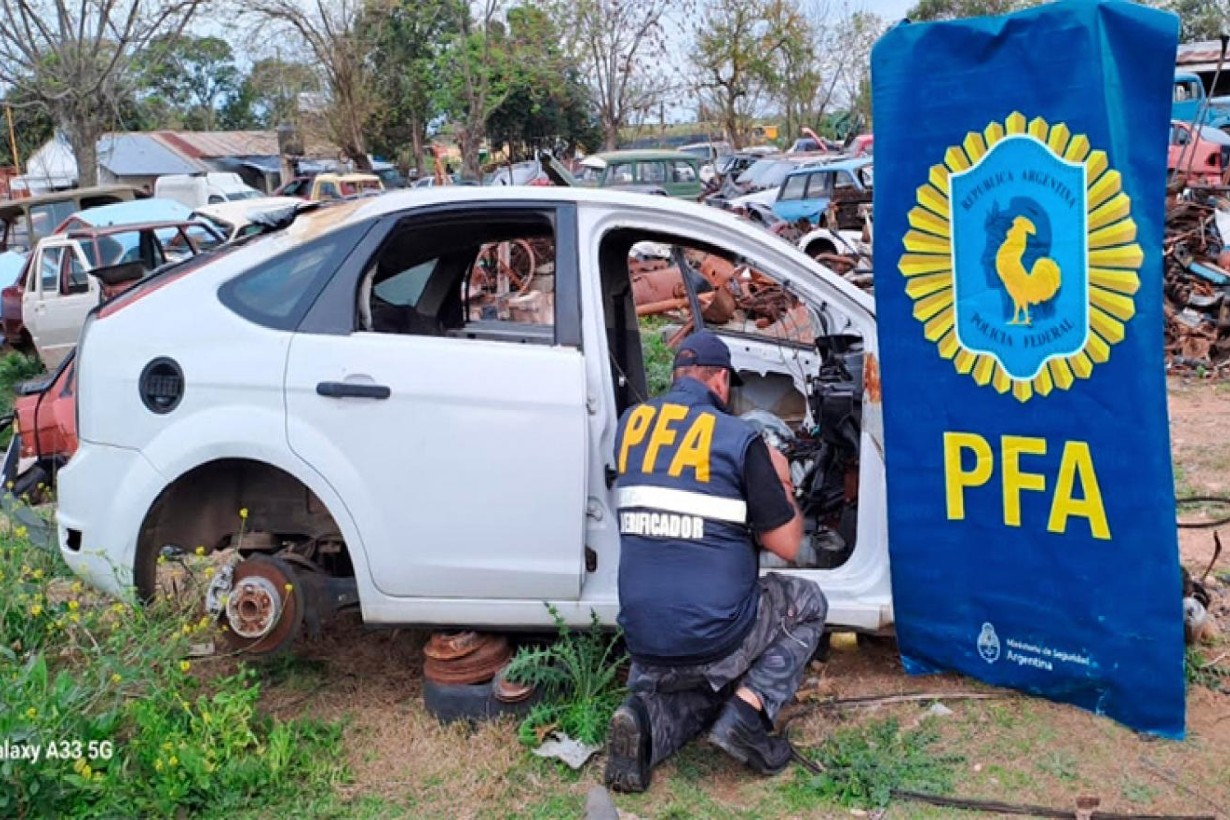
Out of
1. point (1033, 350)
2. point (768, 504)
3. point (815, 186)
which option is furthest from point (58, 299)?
point (815, 186)

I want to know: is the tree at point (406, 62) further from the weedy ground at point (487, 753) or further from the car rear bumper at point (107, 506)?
the weedy ground at point (487, 753)

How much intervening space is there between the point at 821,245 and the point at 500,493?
1265cm

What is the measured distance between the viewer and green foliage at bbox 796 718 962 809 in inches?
135

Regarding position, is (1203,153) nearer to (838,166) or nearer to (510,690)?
(838,166)

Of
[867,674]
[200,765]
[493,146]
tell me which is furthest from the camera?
[493,146]

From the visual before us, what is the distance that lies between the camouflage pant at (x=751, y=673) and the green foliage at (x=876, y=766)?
247mm

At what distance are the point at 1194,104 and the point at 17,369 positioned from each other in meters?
21.1

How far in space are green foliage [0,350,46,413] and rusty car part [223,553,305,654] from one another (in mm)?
9466

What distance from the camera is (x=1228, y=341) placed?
1028 centimetres

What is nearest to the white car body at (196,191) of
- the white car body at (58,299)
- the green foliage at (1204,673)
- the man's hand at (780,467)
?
the white car body at (58,299)

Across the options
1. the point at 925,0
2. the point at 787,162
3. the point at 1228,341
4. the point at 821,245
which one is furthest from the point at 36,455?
the point at 925,0

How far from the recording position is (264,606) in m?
3.87

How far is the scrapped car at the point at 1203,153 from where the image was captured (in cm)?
1572

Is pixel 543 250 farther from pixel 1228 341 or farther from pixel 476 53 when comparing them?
pixel 476 53
